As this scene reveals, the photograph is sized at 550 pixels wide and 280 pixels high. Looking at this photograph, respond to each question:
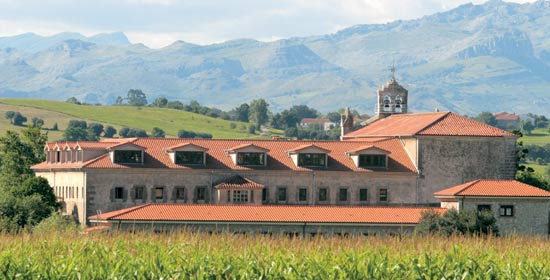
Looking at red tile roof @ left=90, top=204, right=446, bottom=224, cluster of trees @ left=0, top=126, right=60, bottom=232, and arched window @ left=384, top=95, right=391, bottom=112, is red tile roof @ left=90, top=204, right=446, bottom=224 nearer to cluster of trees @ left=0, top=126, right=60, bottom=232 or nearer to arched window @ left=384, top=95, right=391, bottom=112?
cluster of trees @ left=0, top=126, right=60, bottom=232

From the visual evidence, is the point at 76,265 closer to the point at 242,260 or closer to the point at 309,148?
the point at 242,260

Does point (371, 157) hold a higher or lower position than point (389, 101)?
lower

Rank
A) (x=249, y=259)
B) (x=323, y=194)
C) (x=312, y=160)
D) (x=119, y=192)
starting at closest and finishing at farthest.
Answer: (x=249, y=259) < (x=119, y=192) < (x=323, y=194) < (x=312, y=160)

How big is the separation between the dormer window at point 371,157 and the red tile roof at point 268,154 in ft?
1.87

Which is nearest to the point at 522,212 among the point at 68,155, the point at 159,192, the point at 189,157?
the point at 189,157

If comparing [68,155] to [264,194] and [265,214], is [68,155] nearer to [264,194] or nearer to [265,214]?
[264,194]

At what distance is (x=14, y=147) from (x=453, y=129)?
165 ft

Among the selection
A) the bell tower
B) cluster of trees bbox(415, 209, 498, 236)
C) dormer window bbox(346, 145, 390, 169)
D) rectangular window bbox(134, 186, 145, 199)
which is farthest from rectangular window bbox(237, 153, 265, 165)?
the bell tower

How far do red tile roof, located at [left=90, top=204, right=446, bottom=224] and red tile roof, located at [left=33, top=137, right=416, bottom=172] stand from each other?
43.1 feet

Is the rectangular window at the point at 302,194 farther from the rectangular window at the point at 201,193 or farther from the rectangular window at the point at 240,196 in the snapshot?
the rectangular window at the point at 201,193

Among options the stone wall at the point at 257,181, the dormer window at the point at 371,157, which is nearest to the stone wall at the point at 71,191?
the stone wall at the point at 257,181

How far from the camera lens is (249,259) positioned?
42375 millimetres

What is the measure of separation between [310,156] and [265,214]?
1903 cm

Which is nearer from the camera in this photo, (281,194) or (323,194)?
(281,194)
